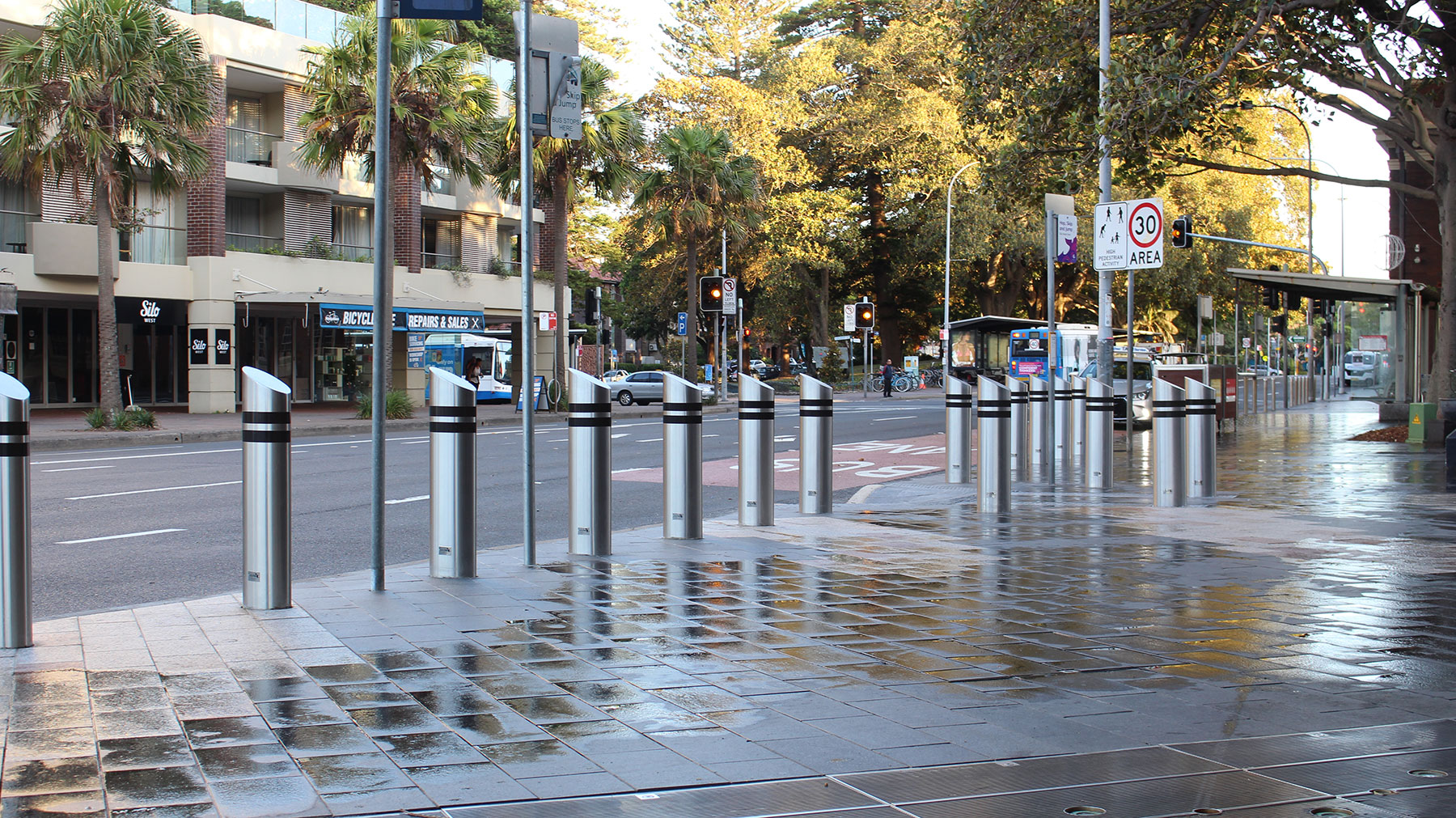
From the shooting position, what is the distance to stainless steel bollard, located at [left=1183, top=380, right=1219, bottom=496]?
12500mm

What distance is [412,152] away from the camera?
104ft

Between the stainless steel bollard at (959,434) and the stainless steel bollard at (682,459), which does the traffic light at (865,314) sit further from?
the stainless steel bollard at (682,459)

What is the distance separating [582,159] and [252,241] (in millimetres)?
10396

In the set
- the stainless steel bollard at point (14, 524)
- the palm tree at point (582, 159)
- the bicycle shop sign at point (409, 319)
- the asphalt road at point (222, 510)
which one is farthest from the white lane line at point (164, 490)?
the bicycle shop sign at point (409, 319)

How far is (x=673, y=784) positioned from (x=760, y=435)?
6.62 meters

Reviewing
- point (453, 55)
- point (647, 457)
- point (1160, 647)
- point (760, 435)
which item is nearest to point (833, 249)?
point (453, 55)

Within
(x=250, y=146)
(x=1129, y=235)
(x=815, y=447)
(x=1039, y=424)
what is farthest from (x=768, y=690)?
(x=250, y=146)

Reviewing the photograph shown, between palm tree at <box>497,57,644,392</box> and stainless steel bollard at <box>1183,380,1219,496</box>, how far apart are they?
79.4ft

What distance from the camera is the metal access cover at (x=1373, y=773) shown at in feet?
12.9

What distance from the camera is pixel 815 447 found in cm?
1145

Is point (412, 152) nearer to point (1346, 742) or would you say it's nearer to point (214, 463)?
point (214, 463)

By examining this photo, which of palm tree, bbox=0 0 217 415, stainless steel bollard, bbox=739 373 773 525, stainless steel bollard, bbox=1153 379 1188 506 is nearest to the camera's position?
stainless steel bollard, bbox=739 373 773 525

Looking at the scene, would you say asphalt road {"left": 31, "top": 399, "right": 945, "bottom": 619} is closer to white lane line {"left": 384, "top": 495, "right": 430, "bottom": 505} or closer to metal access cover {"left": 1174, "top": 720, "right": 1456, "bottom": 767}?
white lane line {"left": 384, "top": 495, "right": 430, "bottom": 505}

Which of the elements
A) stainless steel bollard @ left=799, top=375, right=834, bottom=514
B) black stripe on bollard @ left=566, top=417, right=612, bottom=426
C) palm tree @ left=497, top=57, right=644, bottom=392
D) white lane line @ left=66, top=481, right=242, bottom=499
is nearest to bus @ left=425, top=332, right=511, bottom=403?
palm tree @ left=497, top=57, right=644, bottom=392
